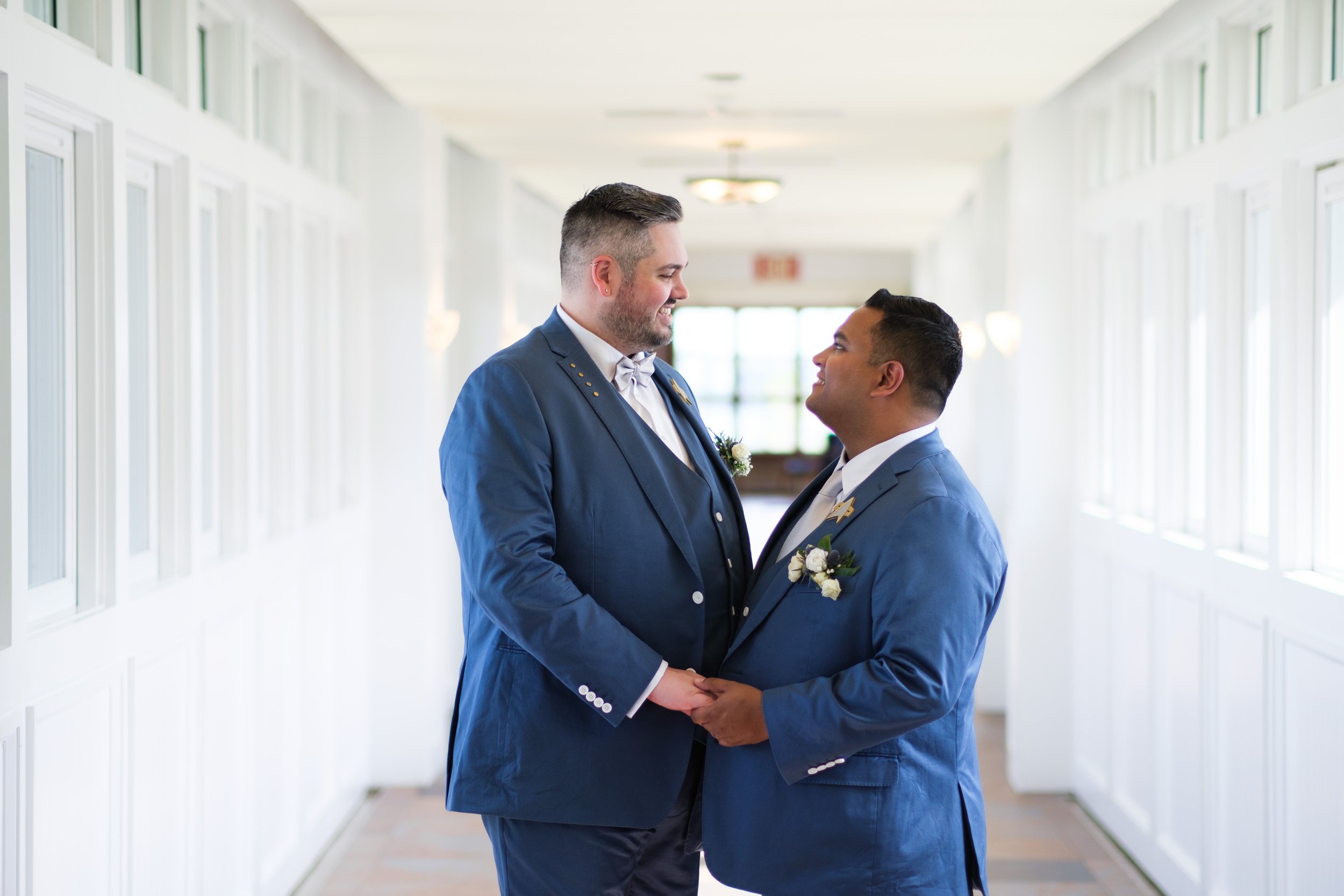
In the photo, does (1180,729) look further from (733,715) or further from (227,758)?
(227,758)

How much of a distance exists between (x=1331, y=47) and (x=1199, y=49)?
40.4 inches

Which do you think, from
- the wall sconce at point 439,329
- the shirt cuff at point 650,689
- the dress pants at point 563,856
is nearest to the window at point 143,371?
the dress pants at point 563,856

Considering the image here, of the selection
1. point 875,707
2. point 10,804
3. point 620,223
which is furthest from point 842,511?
point 10,804

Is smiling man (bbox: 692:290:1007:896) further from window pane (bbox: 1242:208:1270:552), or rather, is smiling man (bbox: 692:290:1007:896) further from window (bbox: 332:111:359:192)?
window (bbox: 332:111:359:192)

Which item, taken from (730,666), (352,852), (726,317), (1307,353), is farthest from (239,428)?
(726,317)

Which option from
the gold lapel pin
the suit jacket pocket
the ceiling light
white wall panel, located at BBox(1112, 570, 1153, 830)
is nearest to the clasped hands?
the suit jacket pocket

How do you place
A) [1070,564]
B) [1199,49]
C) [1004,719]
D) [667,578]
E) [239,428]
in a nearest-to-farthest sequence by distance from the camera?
[667,578], [239,428], [1199,49], [1070,564], [1004,719]

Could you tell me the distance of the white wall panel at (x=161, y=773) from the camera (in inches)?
119

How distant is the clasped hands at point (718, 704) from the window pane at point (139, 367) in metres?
1.76

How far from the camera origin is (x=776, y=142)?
7051mm

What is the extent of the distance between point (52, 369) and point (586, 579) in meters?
1.41

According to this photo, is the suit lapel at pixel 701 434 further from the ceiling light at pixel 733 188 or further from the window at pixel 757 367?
the window at pixel 757 367

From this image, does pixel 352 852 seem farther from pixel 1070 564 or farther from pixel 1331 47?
pixel 1331 47

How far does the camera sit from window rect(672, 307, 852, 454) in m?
18.0
